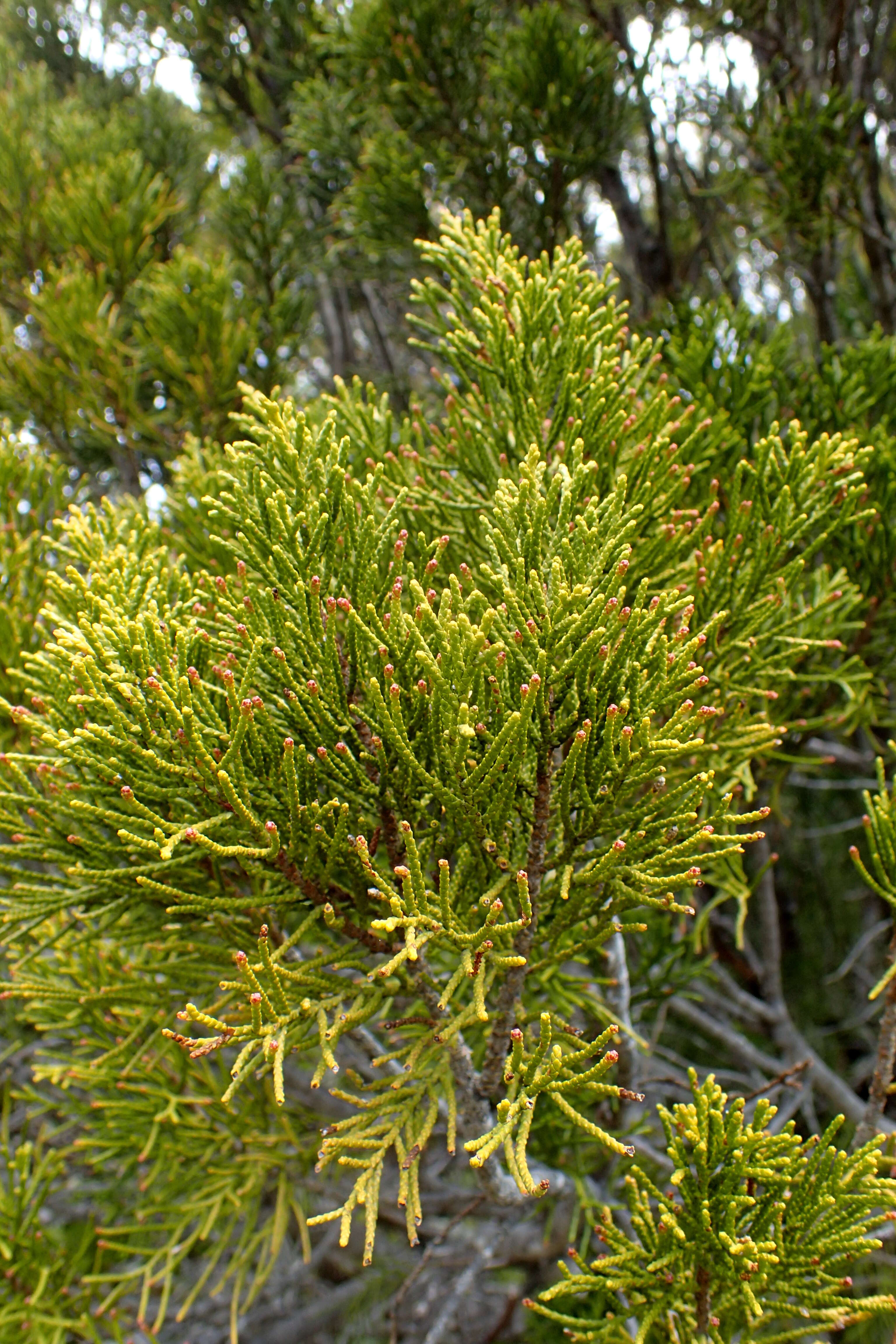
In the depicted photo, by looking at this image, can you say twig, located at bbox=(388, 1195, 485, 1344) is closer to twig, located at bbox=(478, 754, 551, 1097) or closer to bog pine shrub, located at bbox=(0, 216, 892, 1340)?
bog pine shrub, located at bbox=(0, 216, 892, 1340)

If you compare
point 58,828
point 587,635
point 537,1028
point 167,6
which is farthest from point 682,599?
point 167,6

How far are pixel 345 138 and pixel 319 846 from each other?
3.55 meters

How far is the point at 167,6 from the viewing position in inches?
161

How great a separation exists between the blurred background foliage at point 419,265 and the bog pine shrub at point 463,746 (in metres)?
0.35

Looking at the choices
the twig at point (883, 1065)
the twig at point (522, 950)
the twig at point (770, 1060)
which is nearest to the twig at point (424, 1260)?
the twig at point (522, 950)

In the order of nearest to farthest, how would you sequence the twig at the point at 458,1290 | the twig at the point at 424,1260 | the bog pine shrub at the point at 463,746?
the bog pine shrub at the point at 463,746 → the twig at the point at 424,1260 → the twig at the point at 458,1290

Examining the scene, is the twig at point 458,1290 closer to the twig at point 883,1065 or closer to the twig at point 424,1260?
the twig at point 424,1260

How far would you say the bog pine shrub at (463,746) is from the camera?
1.22 metres

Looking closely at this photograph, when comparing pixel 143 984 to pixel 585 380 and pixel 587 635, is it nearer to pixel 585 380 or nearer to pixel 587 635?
pixel 587 635

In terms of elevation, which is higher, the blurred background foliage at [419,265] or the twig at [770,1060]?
the blurred background foliage at [419,265]

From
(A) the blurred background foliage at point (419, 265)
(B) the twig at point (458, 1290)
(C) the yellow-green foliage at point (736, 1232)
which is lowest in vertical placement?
(B) the twig at point (458, 1290)

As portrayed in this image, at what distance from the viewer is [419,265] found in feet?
11.7

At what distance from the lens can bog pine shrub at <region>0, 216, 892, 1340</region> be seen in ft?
4.01

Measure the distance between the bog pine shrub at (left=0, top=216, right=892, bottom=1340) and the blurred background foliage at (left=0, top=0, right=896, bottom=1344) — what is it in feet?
1.15
